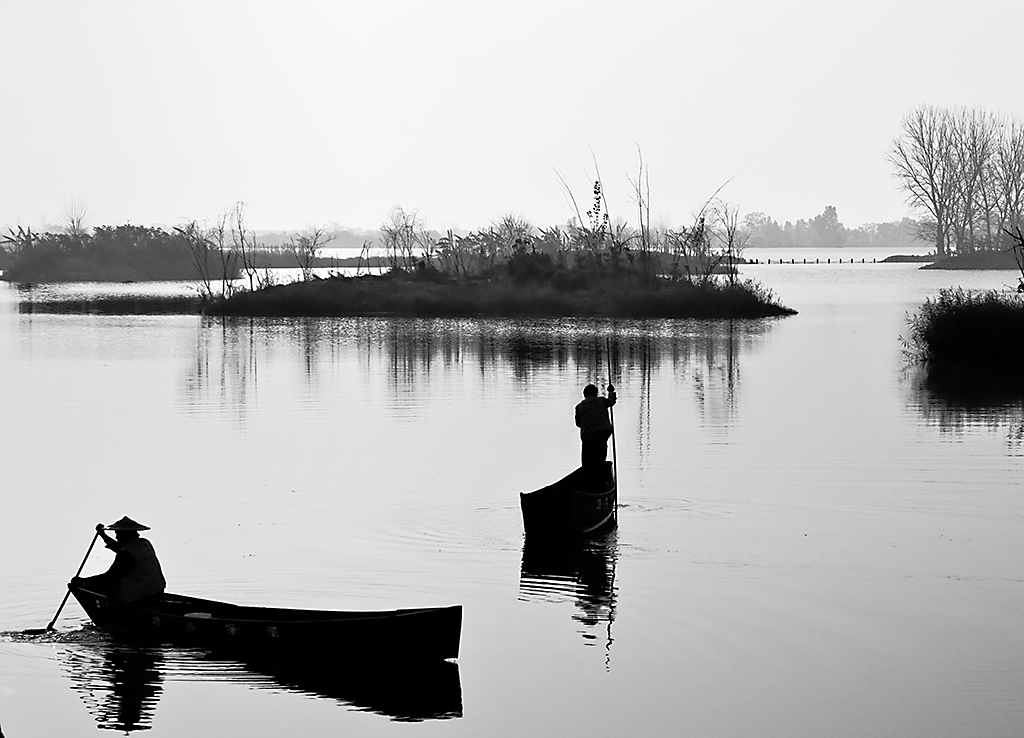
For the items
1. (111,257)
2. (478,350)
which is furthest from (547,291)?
(111,257)

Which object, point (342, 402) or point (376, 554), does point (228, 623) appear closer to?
point (376, 554)

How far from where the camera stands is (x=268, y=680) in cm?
1344

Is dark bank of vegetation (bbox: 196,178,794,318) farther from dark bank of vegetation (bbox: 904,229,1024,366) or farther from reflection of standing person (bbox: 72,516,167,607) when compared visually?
reflection of standing person (bbox: 72,516,167,607)

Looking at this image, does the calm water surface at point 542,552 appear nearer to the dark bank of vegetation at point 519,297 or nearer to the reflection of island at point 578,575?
the reflection of island at point 578,575

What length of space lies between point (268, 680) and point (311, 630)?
2.26 ft

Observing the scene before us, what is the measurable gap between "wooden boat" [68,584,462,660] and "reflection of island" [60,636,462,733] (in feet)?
0.50

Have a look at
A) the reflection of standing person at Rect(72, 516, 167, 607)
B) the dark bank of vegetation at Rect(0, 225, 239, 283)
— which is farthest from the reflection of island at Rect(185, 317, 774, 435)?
the dark bank of vegetation at Rect(0, 225, 239, 283)

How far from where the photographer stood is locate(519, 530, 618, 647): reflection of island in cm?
1581

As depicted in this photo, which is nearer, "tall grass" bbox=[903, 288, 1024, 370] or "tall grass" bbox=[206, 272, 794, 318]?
"tall grass" bbox=[903, 288, 1024, 370]

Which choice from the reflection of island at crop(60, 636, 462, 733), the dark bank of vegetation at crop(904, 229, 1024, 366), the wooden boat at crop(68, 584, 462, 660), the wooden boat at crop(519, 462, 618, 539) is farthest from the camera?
the dark bank of vegetation at crop(904, 229, 1024, 366)

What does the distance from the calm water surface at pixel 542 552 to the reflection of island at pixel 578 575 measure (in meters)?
0.06

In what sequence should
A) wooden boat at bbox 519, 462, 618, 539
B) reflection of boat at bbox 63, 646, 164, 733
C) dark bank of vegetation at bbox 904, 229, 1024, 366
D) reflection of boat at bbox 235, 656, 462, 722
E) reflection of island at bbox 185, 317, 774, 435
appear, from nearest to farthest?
reflection of boat at bbox 63, 646, 164, 733, reflection of boat at bbox 235, 656, 462, 722, wooden boat at bbox 519, 462, 618, 539, reflection of island at bbox 185, 317, 774, 435, dark bank of vegetation at bbox 904, 229, 1024, 366

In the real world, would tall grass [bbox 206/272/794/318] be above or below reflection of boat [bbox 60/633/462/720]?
above

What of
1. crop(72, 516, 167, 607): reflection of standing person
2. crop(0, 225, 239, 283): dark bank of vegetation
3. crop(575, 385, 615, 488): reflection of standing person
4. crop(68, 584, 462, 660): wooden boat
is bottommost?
crop(68, 584, 462, 660): wooden boat
